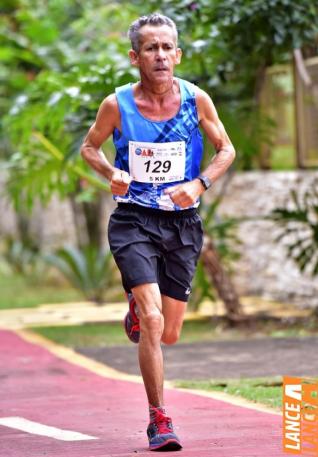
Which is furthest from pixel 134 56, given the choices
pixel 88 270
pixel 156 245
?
pixel 88 270

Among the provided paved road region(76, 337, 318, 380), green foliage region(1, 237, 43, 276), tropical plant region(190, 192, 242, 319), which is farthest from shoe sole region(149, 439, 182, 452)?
green foliage region(1, 237, 43, 276)

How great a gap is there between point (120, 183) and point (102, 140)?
0.48m

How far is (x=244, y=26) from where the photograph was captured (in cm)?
1139

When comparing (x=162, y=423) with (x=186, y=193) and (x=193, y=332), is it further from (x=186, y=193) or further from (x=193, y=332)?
(x=193, y=332)

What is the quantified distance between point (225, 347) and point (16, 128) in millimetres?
3293

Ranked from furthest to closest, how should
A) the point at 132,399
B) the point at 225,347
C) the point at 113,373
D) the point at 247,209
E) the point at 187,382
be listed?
the point at 247,209 → the point at 225,347 → the point at 113,373 → the point at 187,382 → the point at 132,399

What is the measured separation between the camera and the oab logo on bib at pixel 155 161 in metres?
6.71

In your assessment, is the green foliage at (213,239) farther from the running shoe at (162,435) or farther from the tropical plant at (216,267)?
the running shoe at (162,435)

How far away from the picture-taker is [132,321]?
6.96 meters

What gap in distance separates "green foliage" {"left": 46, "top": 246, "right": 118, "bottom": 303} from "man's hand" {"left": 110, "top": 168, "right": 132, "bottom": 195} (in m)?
9.23

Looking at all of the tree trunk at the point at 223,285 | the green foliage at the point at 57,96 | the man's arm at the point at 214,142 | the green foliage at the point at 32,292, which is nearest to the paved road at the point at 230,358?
the tree trunk at the point at 223,285

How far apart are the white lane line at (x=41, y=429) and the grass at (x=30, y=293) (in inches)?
337

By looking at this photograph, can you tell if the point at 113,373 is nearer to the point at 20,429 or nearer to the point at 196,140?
the point at 20,429

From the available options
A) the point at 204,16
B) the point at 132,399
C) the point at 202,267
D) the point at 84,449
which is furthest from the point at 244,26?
the point at 84,449
